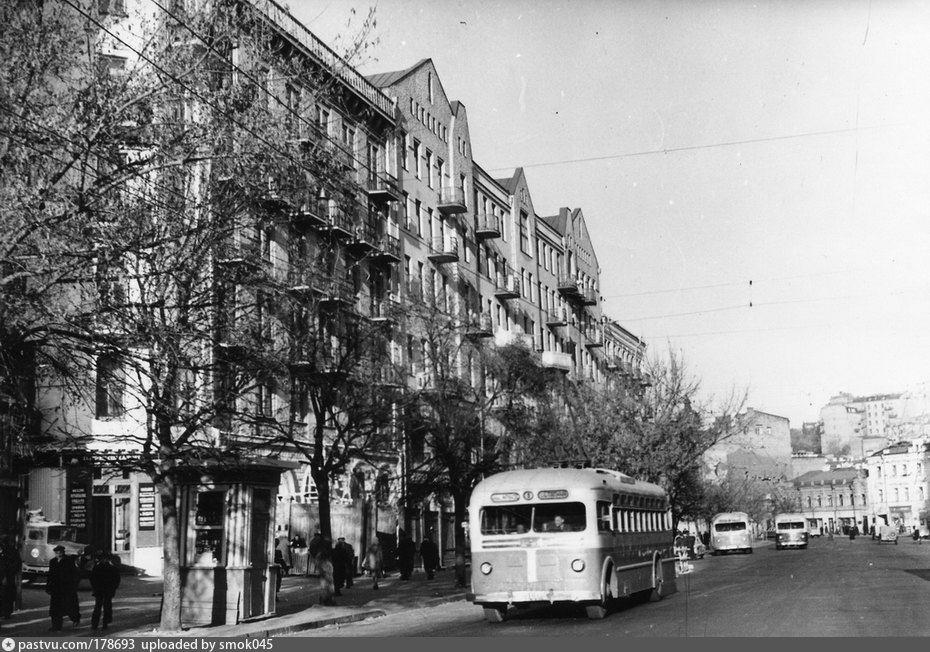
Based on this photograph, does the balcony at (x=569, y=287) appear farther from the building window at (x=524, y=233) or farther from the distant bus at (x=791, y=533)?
the distant bus at (x=791, y=533)

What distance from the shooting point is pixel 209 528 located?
65.8 feet

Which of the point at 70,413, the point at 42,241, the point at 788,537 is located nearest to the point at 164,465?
the point at 42,241

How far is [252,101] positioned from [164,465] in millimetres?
6596


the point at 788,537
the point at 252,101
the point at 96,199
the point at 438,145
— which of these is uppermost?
the point at 438,145

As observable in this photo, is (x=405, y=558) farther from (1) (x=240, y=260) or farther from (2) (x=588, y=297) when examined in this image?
(2) (x=588, y=297)

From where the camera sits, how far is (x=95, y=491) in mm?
35688

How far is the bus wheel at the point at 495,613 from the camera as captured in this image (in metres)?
19.9

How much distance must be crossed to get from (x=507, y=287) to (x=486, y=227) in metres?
4.82

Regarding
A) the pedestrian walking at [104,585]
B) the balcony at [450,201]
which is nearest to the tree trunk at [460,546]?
the pedestrian walking at [104,585]

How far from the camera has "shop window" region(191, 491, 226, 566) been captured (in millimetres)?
19953

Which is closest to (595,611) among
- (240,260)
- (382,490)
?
(240,260)

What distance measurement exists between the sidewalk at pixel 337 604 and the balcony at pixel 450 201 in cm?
1884

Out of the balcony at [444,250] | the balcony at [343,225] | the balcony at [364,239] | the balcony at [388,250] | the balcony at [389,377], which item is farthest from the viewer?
the balcony at [444,250]

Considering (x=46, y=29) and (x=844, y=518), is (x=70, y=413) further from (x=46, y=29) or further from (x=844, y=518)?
(x=844, y=518)
